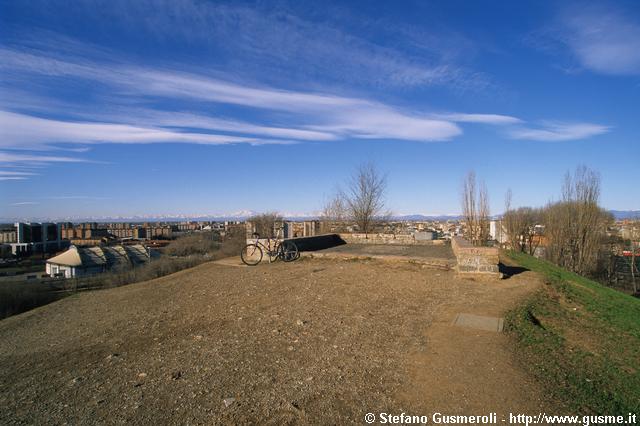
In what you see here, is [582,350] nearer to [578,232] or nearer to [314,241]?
[314,241]

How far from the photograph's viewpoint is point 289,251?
12.7 meters

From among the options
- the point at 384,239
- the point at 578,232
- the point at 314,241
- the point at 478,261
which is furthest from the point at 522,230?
the point at 478,261

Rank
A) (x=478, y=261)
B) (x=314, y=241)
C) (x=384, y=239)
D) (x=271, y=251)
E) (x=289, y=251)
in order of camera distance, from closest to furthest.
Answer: (x=478, y=261) < (x=271, y=251) < (x=289, y=251) < (x=314, y=241) < (x=384, y=239)

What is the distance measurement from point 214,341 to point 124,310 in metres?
4.12

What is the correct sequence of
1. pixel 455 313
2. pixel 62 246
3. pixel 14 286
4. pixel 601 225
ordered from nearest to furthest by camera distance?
pixel 455 313
pixel 14 286
pixel 601 225
pixel 62 246

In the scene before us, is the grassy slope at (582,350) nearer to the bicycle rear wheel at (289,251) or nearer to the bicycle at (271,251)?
the bicycle rear wheel at (289,251)

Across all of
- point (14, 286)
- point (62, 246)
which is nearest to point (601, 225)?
point (14, 286)

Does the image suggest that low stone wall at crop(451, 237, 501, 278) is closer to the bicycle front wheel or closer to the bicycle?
the bicycle

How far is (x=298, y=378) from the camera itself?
382 cm

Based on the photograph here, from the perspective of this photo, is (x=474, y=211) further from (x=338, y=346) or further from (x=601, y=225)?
(x=338, y=346)

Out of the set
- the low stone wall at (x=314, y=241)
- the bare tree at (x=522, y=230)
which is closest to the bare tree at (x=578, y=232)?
the bare tree at (x=522, y=230)

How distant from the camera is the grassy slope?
349 cm

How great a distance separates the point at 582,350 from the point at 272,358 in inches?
164

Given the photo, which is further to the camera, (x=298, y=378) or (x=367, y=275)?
(x=367, y=275)
